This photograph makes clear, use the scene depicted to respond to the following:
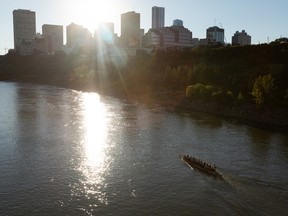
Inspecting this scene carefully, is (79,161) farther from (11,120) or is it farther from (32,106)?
(32,106)

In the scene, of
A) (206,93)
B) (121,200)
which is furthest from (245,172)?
(206,93)

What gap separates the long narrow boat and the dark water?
2.74ft

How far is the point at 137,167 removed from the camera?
43.4m

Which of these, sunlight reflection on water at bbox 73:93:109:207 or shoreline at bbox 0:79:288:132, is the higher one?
shoreline at bbox 0:79:288:132

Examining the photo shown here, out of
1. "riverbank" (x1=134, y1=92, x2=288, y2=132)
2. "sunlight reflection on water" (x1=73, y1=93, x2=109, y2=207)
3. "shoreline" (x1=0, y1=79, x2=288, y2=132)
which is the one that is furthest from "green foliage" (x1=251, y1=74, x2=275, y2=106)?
"sunlight reflection on water" (x1=73, y1=93, x2=109, y2=207)

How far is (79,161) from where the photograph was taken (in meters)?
46.0

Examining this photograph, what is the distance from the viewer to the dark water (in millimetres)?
32719

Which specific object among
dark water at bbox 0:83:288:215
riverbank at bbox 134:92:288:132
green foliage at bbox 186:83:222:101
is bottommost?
dark water at bbox 0:83:288:215

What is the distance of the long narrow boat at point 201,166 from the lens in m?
40.5

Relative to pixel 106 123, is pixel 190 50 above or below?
above

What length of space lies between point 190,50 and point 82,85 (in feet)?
171

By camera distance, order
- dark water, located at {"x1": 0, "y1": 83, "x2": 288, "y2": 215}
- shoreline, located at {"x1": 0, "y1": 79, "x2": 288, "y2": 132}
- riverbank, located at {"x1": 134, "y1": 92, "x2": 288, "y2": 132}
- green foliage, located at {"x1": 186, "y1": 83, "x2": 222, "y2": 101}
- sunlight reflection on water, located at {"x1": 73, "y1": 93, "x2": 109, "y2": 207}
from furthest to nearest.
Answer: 1. green foliage, located at {"x1": 186, "y1": 83, "x2": 222, "y2": 101}
2. shoreline, located at {"x1": 0, "y1": 79, "x2": 288, "y2": 132}
3. riverbank, located at {"x1": 134, "y1": 92, "x2": 288, "y2": 132}
4. sunlight reflection on water, located at {"x1": 73, "y1": 93, "x2": 109, "y2": 207}
5. dark water, located at {"x1": 0, "y1": 83, "x2": 288, "y2": 215}

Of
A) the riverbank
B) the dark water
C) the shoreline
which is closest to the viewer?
the dark water

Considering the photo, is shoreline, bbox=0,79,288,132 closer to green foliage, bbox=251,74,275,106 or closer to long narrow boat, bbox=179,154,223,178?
green foliage, bbox=251,74,275,106
